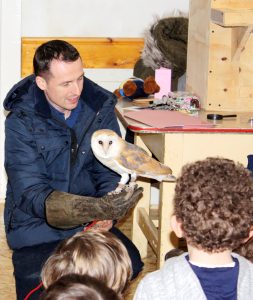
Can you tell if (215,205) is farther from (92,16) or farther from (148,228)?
(92,16)

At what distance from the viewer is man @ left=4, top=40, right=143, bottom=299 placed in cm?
243

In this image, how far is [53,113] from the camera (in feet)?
8.50

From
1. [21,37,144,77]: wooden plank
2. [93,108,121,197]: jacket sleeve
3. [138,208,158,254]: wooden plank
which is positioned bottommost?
[138,208,158,254]: wooden plank

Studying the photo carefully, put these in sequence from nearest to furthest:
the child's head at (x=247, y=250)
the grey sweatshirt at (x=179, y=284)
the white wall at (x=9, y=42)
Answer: the grey sweatshirt at (x=179, y=284) < the child's head at (x=247, y=250) < the white wall at (x=9, y=42)

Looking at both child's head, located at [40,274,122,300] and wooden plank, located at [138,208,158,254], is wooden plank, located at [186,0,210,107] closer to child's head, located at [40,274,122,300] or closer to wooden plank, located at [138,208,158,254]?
wooden plank, located at [138,208,158,254]

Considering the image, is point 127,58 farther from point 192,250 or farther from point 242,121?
point 192,250

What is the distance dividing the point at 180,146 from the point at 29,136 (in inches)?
22.9

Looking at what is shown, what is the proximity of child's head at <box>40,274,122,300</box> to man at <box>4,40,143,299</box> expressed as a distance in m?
1.13

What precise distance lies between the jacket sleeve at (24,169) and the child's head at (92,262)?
0.59 metres

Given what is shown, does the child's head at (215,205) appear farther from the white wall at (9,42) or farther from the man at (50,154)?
the white wall at (9,42)

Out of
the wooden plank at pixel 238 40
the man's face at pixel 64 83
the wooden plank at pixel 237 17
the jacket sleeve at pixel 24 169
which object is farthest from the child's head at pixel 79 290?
the wooden plank at pixel 238 40

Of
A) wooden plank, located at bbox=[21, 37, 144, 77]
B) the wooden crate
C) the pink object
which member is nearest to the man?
the wooden crate

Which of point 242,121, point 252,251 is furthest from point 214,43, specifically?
point 252,251

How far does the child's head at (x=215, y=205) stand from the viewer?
153 cm
